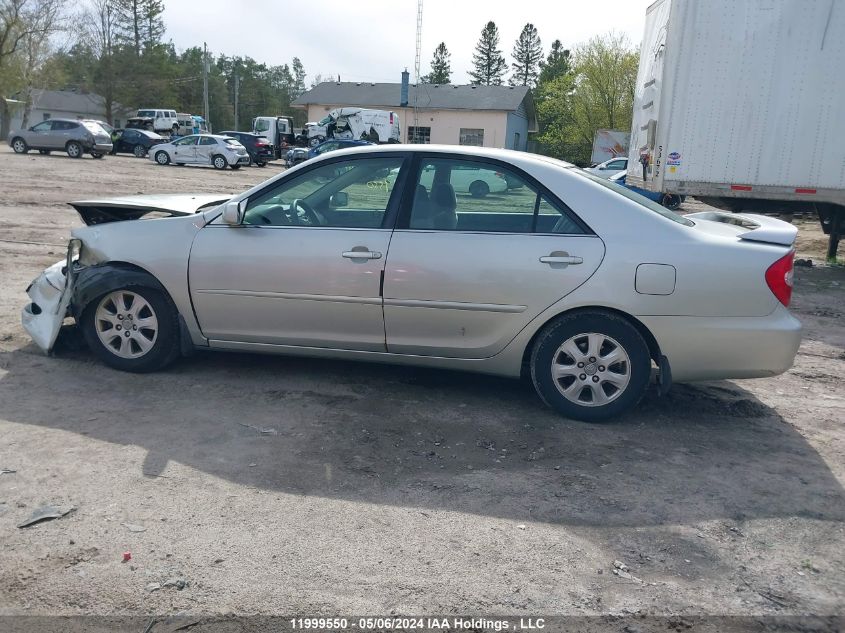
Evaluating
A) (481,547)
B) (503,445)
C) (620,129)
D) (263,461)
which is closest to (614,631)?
(481,547)

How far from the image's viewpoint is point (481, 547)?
3301mm

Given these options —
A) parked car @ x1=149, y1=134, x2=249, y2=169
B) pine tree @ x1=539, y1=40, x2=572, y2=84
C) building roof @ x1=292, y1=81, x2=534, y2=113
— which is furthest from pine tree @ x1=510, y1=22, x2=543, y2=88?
parked car @ x1=149, y1=134, x2=249, y2=169

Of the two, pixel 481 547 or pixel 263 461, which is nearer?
pixel 481 547

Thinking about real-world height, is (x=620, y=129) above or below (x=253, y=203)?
above

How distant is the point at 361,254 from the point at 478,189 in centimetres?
87

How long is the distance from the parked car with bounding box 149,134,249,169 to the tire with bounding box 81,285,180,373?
1088 inches

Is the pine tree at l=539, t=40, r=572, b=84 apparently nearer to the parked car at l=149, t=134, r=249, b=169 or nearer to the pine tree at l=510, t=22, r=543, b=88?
the pine tree at l=510, t=22, r=543, b=88

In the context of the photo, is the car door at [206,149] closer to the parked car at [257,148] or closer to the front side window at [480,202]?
the parked car at [257,148]

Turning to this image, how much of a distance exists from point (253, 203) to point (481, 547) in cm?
290

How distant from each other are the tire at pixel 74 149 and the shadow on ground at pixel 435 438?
28637 millimetres

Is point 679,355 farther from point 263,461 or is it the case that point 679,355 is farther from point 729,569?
point 263,461

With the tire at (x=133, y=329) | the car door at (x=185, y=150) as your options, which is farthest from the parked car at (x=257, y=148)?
the tire at (x=133, y=329)

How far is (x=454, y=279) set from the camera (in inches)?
185

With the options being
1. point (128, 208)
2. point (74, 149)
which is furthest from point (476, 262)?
point (74, 149)
